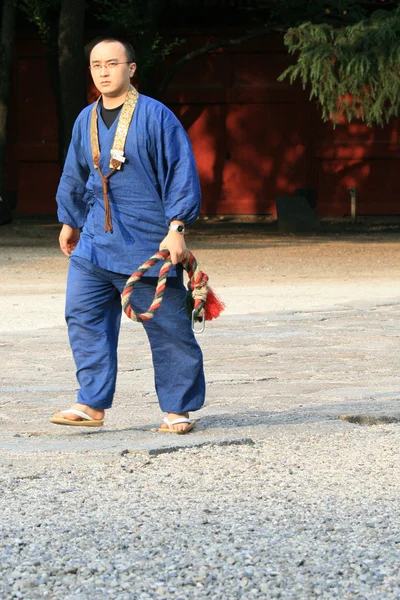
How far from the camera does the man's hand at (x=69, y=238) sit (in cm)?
508

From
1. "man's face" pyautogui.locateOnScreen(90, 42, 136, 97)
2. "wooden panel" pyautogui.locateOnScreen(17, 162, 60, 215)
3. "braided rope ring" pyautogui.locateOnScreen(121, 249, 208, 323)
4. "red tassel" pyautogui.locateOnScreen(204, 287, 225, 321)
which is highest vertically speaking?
"man's face" pyautogui.locateOnScreen(90, 42, 136, 97)

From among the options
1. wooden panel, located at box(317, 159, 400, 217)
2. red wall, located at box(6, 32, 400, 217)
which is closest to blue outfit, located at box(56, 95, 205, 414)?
red wall, located at box(6, 32, 400, 217)

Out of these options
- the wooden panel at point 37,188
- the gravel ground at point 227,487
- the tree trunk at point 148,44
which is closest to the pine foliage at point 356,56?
the tree trunk at point 148,44

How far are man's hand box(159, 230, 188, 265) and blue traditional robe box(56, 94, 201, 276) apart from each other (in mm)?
74

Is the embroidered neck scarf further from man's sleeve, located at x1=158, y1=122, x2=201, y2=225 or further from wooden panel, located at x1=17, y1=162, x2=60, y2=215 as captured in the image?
wooden panel, located at x1=17, y1=162, x2=60, y2=215

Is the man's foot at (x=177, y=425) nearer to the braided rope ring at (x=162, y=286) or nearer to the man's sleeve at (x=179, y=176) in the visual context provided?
the braided rope ring at (x=162, y=286)

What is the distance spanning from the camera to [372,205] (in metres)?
22.1

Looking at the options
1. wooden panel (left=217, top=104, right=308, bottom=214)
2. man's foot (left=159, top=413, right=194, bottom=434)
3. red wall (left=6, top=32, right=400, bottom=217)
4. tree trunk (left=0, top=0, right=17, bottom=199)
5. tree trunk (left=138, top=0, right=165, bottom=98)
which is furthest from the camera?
wooden panel (left=217, top=104, right=308, bottom=214)

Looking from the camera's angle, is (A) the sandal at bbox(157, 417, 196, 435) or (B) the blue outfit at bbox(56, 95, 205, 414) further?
(A) the sandal at bbox(157, 417, 196, 435)

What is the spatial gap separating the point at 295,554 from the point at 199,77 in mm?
19434

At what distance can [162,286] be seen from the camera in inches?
187

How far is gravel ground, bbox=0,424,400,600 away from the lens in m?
3.06

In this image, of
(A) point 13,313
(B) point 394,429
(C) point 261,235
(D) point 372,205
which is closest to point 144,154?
(B) point 394,429

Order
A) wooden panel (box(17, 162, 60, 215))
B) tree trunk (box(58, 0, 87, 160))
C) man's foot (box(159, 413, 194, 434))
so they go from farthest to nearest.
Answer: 1. wooden panel (box(17, 162, 60, 215))
2. tree trunk (box(58, 0, 87, 160))
3. man's foot (box(159, 413, 194, 434))
